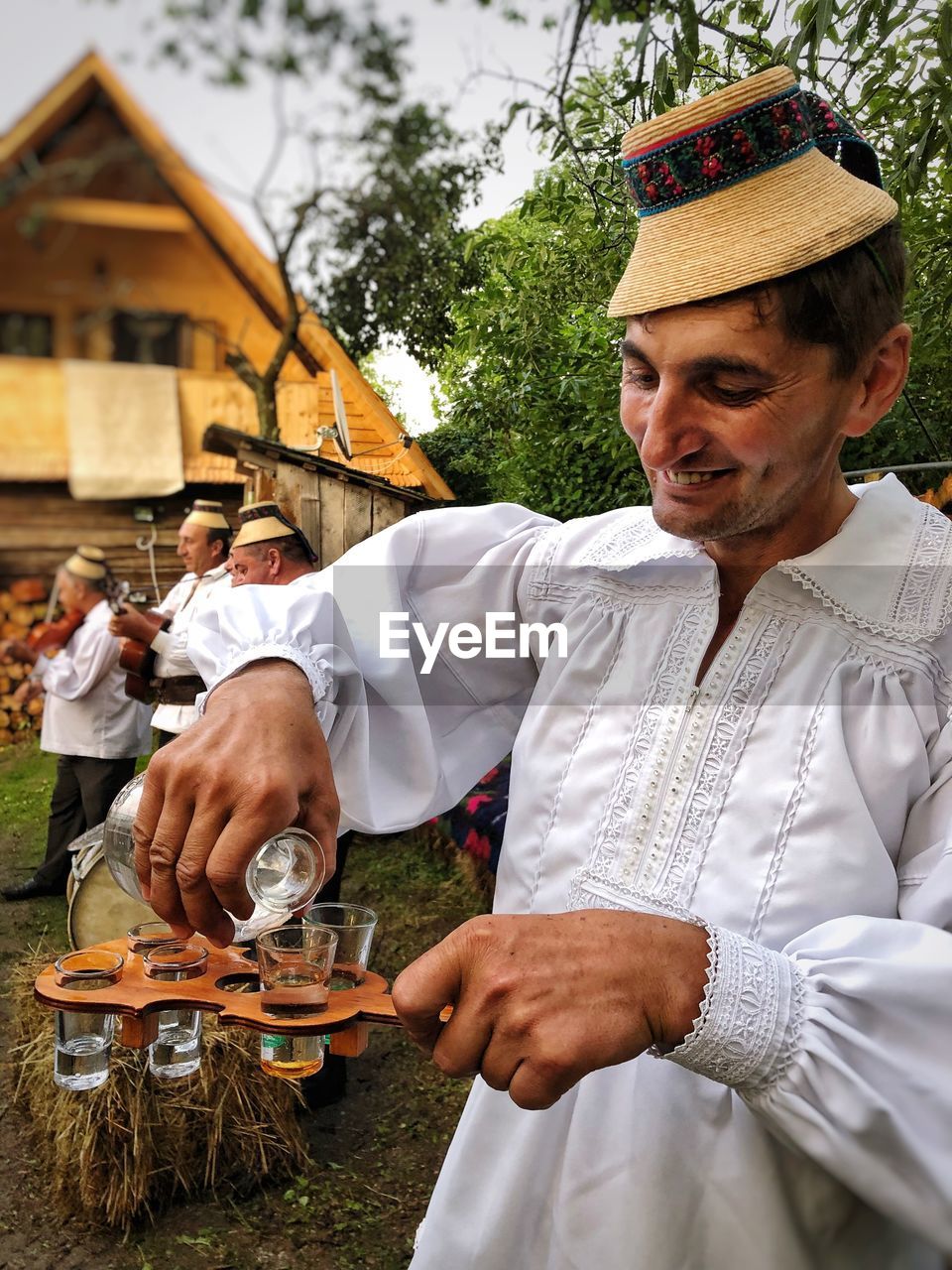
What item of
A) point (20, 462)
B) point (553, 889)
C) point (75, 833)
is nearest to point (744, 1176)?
point (553, 889)

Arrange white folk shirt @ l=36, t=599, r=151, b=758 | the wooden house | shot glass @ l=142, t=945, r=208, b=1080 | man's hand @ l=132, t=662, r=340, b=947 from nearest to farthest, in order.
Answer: the wooden house
man's hand @ l=132, t=662, r=340, b=947
shot glass @ l=142, t=945, r=208, b=1080
white folk shirt @ l=36, t=599, r=151, b=758

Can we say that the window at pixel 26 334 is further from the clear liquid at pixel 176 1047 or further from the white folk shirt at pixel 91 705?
the white folk shirt at pixel 91 705

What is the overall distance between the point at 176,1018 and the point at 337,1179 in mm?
1844

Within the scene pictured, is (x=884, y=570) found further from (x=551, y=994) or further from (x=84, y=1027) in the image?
(x=84, y=1027)

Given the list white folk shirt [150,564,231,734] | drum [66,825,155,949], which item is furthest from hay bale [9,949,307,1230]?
white folk shirt [150,564,231,734]

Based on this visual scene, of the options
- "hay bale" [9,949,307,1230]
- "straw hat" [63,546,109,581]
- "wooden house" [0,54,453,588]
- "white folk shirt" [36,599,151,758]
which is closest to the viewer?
"wooden house" [0,54,453,588]

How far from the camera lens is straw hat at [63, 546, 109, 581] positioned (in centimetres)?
63

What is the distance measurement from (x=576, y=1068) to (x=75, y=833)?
301 centimetres

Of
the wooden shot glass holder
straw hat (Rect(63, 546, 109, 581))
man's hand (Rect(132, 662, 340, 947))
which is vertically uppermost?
straw hat (Rect(63, 546, 109, 581))

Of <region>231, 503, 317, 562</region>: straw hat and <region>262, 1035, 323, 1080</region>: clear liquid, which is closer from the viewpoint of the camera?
<region>262, 1035, 323, 1080</region>: clear liquid

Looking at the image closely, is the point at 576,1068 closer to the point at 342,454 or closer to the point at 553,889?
the point at 553,889

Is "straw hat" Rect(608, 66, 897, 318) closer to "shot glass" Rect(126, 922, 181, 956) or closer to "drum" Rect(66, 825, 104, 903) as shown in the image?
"shot glass" Rect(126, 922, 181, 956)

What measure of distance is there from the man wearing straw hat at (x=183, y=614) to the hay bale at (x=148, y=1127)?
80cm

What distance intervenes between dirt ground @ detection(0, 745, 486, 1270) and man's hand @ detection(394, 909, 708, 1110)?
1275mm
